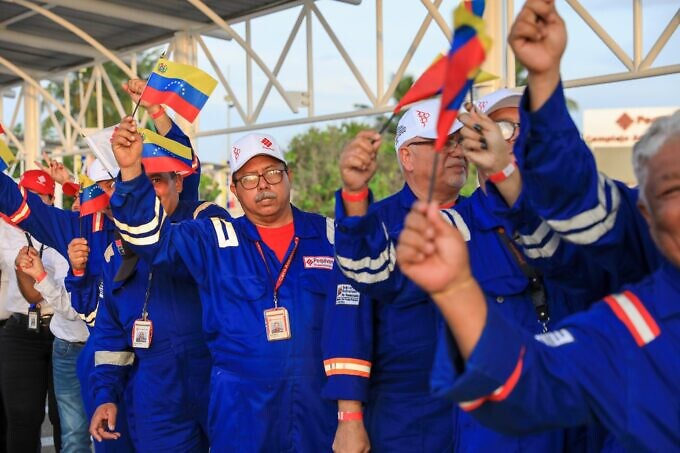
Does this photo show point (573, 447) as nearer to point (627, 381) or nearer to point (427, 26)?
point (627, 381)

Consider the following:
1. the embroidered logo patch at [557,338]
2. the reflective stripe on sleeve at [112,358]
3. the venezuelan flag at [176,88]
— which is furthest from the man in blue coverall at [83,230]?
the embroidered logo patch at [557,338]

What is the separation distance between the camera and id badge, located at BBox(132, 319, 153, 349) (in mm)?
4711

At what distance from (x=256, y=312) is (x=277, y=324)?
106mm

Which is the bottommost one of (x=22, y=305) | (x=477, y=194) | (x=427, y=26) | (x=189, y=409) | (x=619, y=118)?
(x=189, y=409)

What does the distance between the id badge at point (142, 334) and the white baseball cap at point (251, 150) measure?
2.98 ft

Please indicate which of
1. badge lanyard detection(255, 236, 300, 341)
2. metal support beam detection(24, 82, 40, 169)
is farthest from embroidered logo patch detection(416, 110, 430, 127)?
metal support beam detection(24, 82, 40, 169)

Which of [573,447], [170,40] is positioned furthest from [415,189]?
[170,40]

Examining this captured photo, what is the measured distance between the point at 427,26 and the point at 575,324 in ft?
20.9

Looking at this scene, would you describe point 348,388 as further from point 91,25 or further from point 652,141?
point 91,25

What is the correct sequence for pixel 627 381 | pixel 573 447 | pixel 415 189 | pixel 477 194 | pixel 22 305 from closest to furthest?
pixel 627 381, pixel 573 447, pixel 477 194, pixel 415 189, pixel 22 305

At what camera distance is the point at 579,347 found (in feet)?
6.13

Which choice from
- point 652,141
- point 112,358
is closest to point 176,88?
point 112,358

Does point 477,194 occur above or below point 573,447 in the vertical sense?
above

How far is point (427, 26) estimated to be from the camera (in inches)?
316
